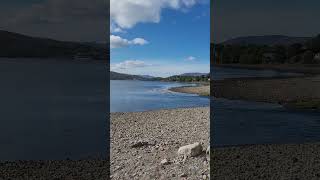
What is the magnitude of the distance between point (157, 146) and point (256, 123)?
1.59 m

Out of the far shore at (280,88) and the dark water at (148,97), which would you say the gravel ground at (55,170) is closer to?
the far shore at (280,88)

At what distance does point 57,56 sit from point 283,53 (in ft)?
12.5

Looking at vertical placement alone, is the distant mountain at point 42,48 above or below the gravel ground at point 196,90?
above

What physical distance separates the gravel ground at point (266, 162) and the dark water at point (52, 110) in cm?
146

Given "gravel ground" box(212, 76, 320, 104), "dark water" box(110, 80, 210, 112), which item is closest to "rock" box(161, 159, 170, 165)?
"gravel ground" box(212, 76, 320, 104)

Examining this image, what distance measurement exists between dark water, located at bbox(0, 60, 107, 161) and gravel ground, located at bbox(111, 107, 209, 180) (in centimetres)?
55

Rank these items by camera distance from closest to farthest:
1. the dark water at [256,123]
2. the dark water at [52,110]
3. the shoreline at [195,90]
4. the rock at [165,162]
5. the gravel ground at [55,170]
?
the gravel ground at [55,170] → the dark water at [52,110] → the rock at [165,162] → the dark water at [256,123] → the shoreline at [195,90]

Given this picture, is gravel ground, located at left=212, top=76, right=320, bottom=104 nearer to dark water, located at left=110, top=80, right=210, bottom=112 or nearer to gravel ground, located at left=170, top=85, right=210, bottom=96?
dark water, located at left=110, top=80, right=210, bottom=112

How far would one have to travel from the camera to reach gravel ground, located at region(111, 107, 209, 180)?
5.79 metres

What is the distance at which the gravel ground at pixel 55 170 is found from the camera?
5363mm

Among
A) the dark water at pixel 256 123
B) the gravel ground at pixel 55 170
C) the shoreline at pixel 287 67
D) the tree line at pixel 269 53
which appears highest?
the tree line at pixel 269 53

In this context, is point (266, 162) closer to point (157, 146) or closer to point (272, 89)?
point (157, 146)

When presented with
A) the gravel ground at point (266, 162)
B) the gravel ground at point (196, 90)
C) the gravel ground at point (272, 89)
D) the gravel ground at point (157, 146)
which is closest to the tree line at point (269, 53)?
the gravel ground at point (272, 89)

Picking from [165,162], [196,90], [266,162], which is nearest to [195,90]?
[196,90]
